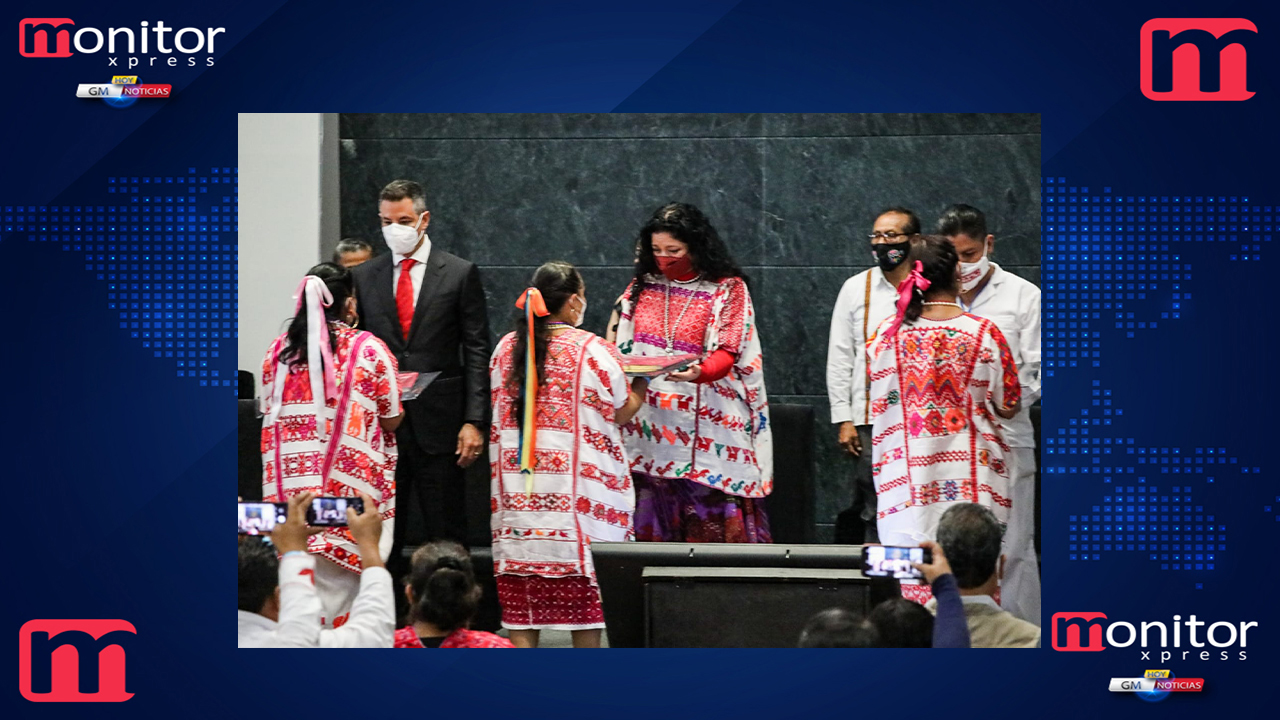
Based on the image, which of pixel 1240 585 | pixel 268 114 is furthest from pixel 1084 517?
pixel 268 114

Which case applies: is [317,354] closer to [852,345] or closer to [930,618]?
[852,345]

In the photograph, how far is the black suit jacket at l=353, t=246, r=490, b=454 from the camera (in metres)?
4.73

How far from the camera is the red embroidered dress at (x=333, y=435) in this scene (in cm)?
452

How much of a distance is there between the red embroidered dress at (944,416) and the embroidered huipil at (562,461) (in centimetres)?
86

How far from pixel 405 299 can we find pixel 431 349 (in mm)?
172

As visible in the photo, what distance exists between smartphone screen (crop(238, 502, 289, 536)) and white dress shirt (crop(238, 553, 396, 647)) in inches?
5.6

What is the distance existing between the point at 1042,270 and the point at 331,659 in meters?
2.25

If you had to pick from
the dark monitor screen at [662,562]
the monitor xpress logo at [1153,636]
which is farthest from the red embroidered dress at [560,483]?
the monitor xpress logo at [1153,636]

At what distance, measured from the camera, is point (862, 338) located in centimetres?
502

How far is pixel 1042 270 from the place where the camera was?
4.35 metres

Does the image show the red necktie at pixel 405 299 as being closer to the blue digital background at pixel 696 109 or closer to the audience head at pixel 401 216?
the audience head at pixel 401 216

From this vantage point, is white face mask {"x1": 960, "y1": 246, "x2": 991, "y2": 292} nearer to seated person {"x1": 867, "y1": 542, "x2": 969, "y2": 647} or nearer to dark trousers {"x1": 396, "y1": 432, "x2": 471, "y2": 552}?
seated person {"x1": 867, "y1": 542, "x2": 969, "y2": 647}

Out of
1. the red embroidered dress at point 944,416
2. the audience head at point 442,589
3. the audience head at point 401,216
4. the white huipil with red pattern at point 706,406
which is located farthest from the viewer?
the white huipil with red pattern at point 706,406

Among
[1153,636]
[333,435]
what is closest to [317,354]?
[333,435]
